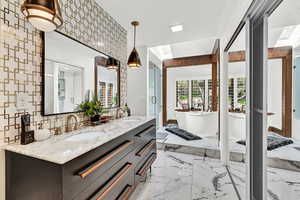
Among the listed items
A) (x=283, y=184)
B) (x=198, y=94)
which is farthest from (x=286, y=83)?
(x=198, y=94)

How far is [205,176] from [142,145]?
1230 millimetres

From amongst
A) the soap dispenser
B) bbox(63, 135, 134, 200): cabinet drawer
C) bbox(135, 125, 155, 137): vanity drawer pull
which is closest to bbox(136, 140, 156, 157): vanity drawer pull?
bbox(135, 125, 155, 137): vanity drawer pull

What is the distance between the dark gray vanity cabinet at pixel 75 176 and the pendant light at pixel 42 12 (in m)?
0.86

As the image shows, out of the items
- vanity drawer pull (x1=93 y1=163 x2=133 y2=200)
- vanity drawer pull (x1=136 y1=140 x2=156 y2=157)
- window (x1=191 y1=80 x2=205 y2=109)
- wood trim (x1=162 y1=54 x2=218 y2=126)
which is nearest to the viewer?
vanity drawer pull (x1=93 y1=163 x2=133 y2=200)

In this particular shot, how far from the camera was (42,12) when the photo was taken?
847mm

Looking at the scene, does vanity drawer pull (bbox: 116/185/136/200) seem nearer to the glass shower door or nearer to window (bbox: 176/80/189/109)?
the glass shower door

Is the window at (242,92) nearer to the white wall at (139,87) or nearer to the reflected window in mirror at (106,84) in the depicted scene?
the reflected window in mirror at (106,84)

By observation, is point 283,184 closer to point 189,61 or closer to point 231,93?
point 231,93

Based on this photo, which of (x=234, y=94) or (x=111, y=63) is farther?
(x=111, y=63)

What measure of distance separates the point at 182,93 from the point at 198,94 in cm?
66

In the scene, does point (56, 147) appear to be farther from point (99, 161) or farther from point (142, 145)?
point (142, 145)

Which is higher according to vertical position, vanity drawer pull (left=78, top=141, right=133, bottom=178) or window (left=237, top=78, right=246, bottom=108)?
window (left=237, top=78, right=246, bottom=108)

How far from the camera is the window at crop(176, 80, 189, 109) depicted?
5930 mm

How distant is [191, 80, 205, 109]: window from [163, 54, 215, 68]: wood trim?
3.75 ft
